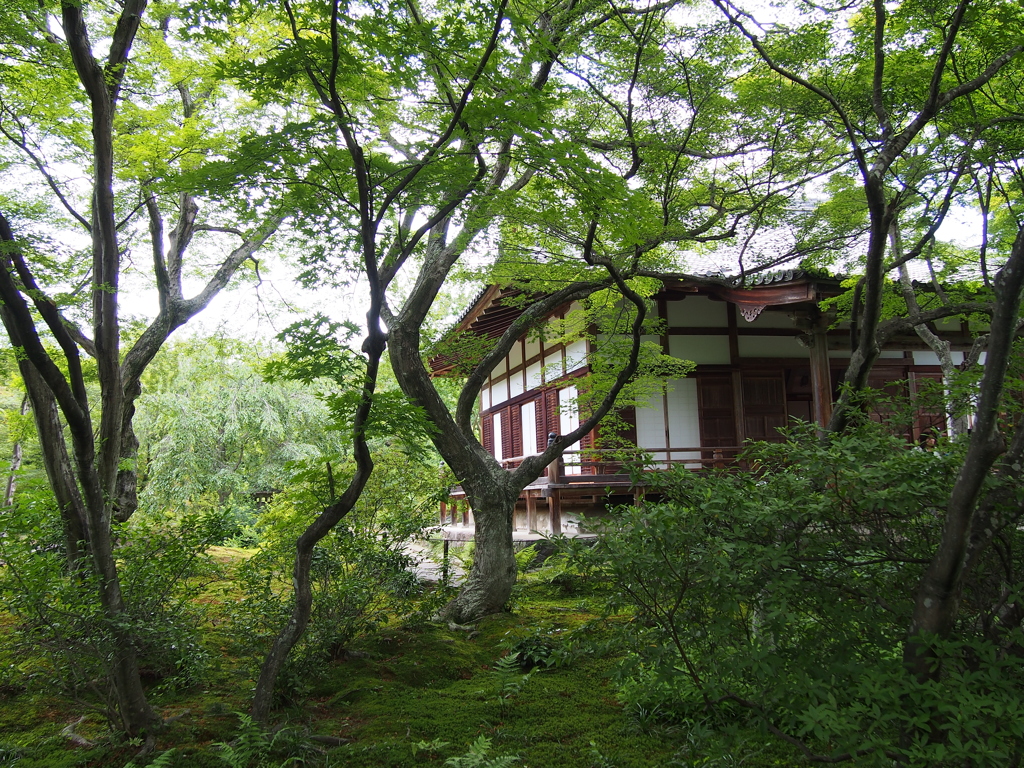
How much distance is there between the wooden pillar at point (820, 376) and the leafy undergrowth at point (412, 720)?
5891 millimetres

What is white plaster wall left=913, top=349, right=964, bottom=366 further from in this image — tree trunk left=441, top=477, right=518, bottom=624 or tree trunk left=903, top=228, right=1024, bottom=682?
tree trunk left=903, top=228, right=1024, bottom=682

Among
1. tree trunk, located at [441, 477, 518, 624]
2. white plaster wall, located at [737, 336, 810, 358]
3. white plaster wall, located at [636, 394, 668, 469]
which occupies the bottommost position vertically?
tree trunk, located at [441, 477, 518, 624]

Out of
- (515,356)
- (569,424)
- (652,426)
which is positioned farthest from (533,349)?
(652,426)

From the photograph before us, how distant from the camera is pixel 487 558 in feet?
21.8

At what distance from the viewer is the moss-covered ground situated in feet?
11.5

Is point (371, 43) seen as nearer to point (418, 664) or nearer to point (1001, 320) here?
point (1001, 320)

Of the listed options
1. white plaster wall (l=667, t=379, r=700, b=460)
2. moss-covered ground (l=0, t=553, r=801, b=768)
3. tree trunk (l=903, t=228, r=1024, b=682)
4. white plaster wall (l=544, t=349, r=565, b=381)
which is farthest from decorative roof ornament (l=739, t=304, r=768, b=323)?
tree trunk (l=903, t=228, r=1024, b=682)

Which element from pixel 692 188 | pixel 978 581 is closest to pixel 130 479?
pixel 692 188

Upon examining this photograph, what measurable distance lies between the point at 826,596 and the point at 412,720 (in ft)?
9.43

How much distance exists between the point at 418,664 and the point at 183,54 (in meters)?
7.64

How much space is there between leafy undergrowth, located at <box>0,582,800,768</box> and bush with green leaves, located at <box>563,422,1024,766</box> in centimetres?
32

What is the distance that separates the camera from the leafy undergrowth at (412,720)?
3465 mm

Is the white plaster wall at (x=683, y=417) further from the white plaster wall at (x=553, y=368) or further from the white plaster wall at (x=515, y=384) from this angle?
the white plaster wall at (x=515, y=384)

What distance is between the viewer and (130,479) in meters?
8.35
